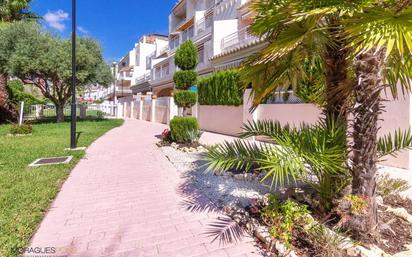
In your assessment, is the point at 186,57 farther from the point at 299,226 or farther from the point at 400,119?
the point at 299,226

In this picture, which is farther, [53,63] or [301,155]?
[53,63]

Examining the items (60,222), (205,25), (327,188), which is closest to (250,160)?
(327,188)

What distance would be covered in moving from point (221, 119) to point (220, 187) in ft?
33.6

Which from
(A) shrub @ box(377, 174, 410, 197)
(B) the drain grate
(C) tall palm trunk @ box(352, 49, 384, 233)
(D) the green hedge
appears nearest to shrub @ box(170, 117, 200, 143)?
(D) the green hedge

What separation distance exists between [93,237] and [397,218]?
14.1ft

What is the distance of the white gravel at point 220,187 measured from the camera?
4.82 meters

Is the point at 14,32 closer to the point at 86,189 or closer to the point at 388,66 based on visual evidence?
the point at 86,189

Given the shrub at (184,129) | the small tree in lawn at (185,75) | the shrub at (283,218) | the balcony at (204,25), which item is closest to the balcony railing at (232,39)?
the balcony at (204,25)

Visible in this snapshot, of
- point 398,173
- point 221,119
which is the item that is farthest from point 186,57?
point 398,173

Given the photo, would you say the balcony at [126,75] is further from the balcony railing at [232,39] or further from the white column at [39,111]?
the balcony railing at [232,39]

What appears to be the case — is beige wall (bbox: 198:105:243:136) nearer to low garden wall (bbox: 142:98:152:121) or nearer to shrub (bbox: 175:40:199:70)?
shrub (bbox: 175:40:199:70)

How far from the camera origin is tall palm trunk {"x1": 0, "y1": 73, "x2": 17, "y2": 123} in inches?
698

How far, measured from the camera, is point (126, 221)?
3.91 meters

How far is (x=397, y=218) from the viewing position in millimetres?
3721
